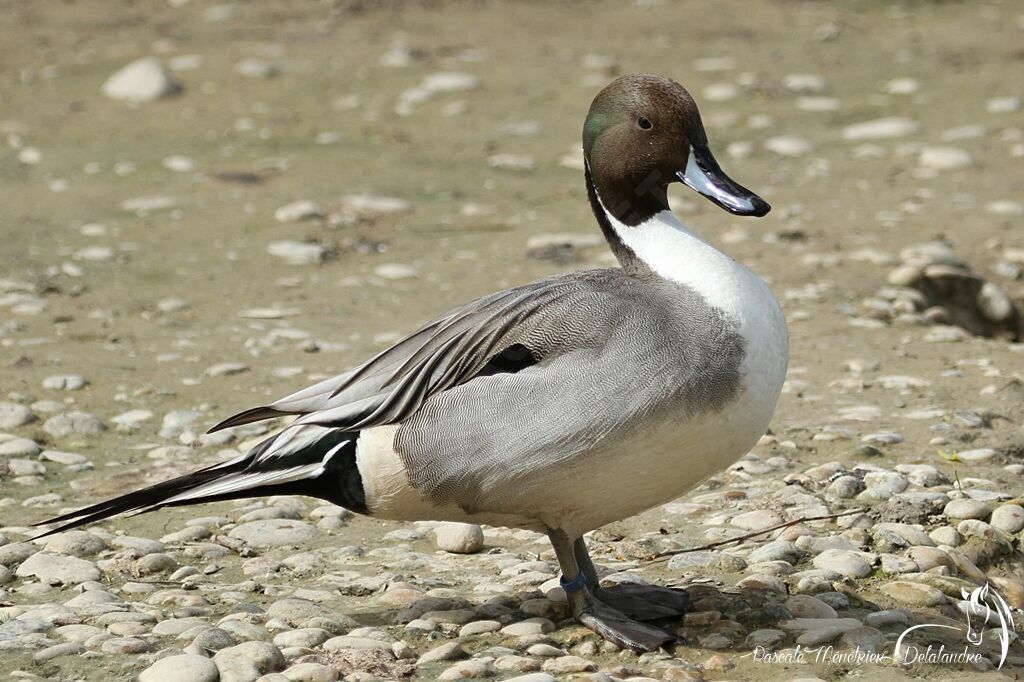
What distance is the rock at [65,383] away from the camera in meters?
5.13

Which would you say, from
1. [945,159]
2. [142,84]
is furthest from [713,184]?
[142,84]

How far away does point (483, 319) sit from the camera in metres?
3.42

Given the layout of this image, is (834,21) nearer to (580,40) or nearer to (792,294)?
(580,40)

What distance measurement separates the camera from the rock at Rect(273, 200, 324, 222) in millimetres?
7152

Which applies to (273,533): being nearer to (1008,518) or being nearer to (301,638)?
(301,638)

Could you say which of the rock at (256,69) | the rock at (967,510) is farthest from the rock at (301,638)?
the rock at (256,69)

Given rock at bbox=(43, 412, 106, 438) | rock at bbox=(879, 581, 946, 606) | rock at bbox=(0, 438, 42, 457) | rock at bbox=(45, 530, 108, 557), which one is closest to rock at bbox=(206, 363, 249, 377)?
rock at bbox=(43, 412, 106, 438)

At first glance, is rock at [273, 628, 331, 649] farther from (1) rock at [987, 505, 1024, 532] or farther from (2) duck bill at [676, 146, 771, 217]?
(1) rock at [987, 505, 1024, 532]

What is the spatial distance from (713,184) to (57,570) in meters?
2.06

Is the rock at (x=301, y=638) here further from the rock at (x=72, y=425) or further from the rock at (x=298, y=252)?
the rock at (x=298, y=252)

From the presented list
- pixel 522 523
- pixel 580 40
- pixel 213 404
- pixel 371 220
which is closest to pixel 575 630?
pixel 522 523

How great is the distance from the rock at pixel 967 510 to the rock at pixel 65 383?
3146 millimetres

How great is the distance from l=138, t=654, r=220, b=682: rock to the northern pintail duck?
373mm

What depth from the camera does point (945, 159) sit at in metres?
7.86
